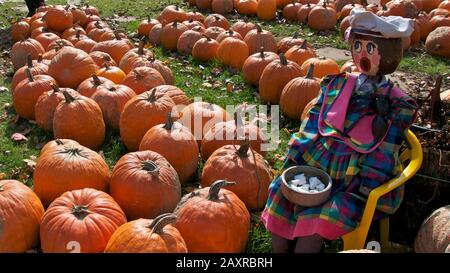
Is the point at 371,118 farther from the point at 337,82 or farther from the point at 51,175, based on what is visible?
the point at 51,175

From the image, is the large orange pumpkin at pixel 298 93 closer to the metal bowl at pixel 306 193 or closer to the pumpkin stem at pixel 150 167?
the pumpkin stem at pixel 150 167

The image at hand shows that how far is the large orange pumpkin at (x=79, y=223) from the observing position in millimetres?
3219

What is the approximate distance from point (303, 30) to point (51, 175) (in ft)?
22.0

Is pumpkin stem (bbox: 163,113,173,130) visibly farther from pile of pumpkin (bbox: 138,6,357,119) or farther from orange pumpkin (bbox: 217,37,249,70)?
orange pumpkin (bbox: 217,37,249,70)

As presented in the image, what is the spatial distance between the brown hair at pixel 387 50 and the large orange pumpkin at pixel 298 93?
6.83 feet

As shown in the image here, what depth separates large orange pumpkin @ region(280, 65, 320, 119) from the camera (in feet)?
17.9

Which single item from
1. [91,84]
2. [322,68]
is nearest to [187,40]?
[322,68]

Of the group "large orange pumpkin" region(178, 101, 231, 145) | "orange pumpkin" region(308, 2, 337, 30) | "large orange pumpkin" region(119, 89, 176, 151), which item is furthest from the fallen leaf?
"orange pumpkin" region(308, 2, 337, 30)

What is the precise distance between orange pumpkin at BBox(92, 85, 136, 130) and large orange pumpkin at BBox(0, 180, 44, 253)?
1700mm

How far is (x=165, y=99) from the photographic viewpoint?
4.99 meters

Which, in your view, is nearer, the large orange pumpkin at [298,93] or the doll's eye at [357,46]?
the doll's eye at [357,46]

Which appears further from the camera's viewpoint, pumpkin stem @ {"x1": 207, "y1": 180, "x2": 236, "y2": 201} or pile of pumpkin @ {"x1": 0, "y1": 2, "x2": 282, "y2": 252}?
pumpkin stem @ {"x1": 207, "y1": 180, "x2": 236, "y2": 201}

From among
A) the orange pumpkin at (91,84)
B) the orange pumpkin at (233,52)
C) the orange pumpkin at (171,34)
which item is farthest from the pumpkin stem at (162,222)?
the orange pumpkin at (171,34)

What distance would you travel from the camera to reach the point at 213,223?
3381mm
